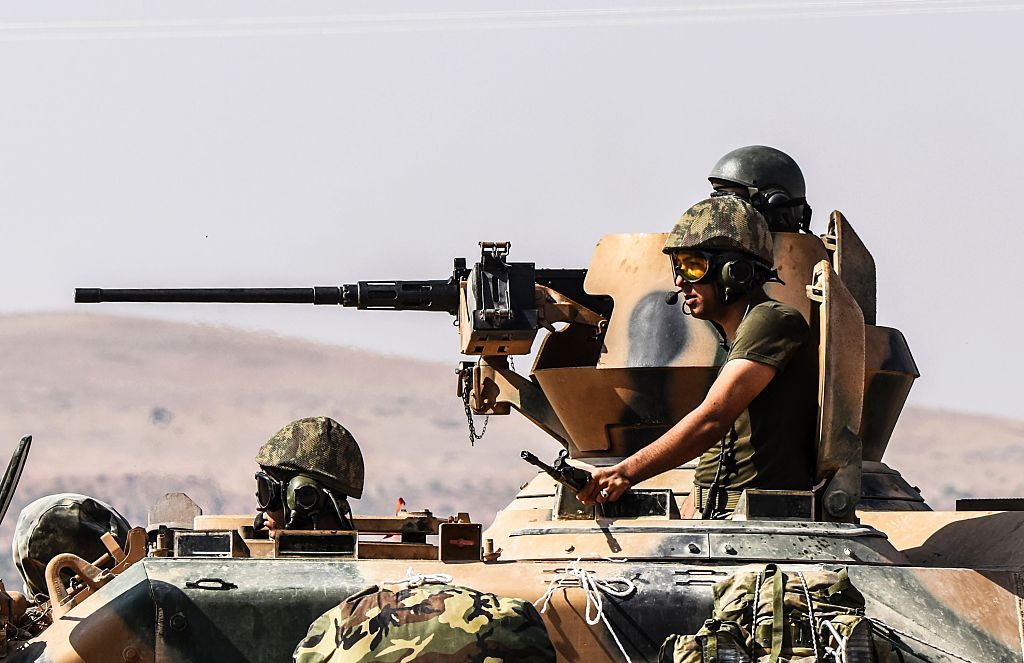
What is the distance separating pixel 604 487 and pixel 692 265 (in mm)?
1330

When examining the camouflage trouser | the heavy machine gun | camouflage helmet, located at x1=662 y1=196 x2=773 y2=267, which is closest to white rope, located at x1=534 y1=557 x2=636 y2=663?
camouflage helmet, located at x1=662 y1=196 x2=773 y2=267

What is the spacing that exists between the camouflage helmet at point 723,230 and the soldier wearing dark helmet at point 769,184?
8.44 feet

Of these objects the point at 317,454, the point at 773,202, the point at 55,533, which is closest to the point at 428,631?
the point at 317,454

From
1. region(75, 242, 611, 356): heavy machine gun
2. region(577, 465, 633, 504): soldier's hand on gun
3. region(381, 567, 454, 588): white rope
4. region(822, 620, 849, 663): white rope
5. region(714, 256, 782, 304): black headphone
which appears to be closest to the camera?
region(381, 567, 454, 588): white rope

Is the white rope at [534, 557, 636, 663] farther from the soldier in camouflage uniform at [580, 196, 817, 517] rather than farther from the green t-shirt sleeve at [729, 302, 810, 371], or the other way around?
the green t-shirt sleeve at [729, 302, 810, 371]

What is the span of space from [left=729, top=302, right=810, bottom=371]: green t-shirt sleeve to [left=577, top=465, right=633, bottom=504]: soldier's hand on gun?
855 mm

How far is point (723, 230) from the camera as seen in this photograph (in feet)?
34.6

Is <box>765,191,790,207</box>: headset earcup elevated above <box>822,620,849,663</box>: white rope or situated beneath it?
elevated above

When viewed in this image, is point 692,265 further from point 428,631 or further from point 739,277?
point 428,631

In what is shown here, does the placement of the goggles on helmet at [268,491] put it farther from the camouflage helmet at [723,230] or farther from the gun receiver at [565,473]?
the camouflage helmet at [723,230]

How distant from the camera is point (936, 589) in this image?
952 centimetres

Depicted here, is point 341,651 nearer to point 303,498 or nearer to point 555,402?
point 303,498

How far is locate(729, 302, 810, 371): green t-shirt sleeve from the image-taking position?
33.6ft

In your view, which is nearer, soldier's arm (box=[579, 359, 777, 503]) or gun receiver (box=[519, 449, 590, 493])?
gun receiver (box=[519, 449, 590, 493])
